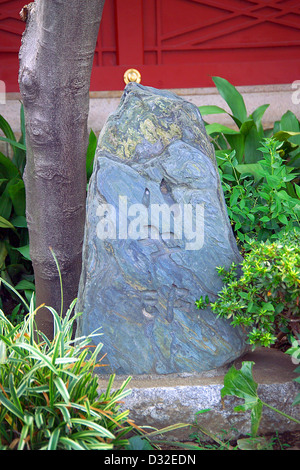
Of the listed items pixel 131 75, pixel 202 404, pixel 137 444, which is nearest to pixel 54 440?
pixel 137 444

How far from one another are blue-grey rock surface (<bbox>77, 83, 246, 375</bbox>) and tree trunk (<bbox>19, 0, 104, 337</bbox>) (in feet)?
1.27

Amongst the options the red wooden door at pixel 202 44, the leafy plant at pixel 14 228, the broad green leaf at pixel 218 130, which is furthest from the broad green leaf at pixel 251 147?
the leafy plant at pixel 14 228

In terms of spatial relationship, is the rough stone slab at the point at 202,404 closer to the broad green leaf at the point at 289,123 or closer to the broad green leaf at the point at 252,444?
the broad green leaf at the point at 252,444

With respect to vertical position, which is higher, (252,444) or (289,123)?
(289,123)

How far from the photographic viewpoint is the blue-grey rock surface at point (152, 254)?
1857mm

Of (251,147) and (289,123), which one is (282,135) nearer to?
(251,147)

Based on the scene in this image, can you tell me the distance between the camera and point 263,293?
1.79 metres

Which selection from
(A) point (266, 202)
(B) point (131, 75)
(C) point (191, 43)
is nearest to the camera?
(A) point (266, 202)

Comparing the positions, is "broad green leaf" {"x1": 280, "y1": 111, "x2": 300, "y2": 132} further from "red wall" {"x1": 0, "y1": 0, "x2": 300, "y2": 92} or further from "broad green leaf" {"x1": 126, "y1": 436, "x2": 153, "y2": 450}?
"broad green leaf" {"x1": 126, "y1": 436, "x2": 153, "y2": 450}

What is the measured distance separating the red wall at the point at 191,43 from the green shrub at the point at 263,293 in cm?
273

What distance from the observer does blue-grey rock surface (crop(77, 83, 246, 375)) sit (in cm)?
186

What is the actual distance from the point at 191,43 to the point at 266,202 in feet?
7.15

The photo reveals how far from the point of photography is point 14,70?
408 cm
